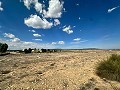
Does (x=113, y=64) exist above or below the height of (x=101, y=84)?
above

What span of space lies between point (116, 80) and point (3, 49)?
59024 millimetres

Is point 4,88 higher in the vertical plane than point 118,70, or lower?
lower

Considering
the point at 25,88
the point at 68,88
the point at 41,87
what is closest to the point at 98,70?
the point at 68,88

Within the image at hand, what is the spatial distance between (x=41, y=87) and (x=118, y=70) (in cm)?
508

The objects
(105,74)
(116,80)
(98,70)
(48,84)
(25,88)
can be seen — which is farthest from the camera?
(98,70)

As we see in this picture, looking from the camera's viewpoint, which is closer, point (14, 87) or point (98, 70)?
point (14, 87)

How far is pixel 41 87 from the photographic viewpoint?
24.1ft

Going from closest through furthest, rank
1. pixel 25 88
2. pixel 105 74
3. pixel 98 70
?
1. pixel 25 88
2. pixel 105 74
3. pixel 98 70

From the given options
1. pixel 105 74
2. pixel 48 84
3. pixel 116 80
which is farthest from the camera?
pixel 105 74

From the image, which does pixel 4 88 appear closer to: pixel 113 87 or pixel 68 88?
pixel 68 88

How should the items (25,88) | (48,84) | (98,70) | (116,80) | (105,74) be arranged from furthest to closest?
(98,70), (105,74), (116,80), (48,84), (25,88)

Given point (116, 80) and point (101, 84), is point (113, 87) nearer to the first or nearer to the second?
point (101, 84)

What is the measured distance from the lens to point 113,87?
739cm

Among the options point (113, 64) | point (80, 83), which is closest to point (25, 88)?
point (80, 83)
